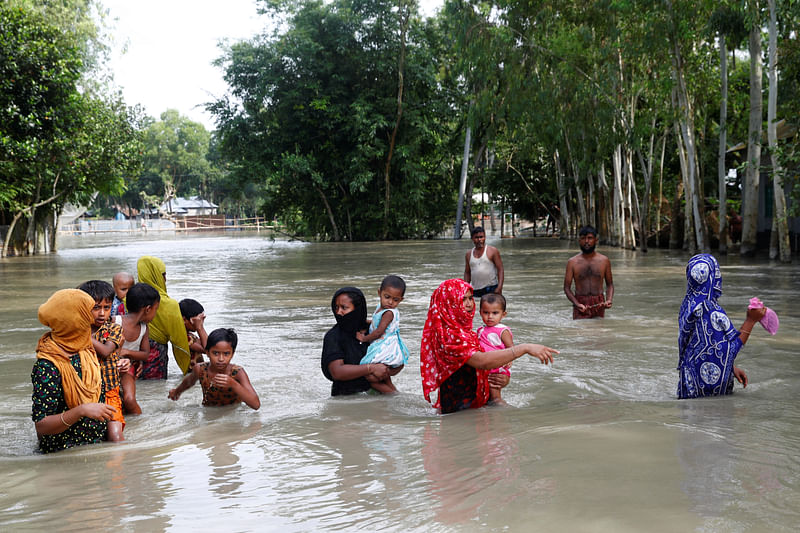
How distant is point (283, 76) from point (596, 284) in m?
35.0

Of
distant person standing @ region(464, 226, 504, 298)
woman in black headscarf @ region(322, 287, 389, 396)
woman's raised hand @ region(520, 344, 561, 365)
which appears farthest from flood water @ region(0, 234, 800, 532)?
distant person standing @ region(464, 226, 504, 298)

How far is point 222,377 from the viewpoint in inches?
221

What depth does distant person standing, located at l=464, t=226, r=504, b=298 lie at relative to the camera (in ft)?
35.9

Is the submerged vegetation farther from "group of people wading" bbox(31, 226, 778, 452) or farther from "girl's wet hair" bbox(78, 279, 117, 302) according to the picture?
"girl's wet hair" bbox(78, 279, 117, 302)

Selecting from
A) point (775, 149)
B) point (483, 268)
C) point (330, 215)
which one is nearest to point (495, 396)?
point (483, 268)

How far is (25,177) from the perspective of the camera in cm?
2877

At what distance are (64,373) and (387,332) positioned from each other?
2.33m

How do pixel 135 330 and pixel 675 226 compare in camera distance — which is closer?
pixel 135 330

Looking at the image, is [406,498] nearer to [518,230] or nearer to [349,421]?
[349,421]

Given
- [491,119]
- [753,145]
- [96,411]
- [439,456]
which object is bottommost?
[439,456]

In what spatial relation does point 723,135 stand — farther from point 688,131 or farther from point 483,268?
point 483,268

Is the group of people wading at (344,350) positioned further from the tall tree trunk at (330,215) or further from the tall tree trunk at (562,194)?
the tall tree trunk at (330,215)

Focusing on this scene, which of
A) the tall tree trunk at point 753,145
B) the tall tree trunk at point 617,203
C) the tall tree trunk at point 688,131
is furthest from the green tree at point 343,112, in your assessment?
the tall tree trunk at point 753,145

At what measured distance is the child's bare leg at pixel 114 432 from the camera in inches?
197
